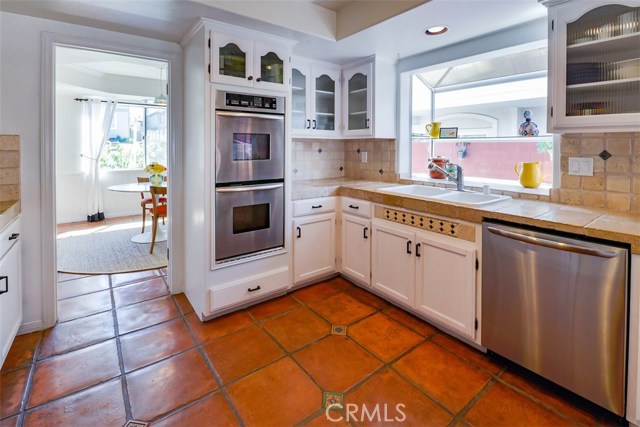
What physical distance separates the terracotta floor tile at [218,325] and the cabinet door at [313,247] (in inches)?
23.4

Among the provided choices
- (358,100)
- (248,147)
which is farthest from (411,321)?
(358,100)

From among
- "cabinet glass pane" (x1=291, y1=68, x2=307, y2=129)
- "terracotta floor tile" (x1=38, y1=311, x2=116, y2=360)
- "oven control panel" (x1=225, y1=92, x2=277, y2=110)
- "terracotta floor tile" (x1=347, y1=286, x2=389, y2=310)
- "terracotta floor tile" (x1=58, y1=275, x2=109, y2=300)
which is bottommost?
"terracotta floor tile" (x1=38, y1=311, x2=116, y2=360)

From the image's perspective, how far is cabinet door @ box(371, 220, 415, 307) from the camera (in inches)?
100

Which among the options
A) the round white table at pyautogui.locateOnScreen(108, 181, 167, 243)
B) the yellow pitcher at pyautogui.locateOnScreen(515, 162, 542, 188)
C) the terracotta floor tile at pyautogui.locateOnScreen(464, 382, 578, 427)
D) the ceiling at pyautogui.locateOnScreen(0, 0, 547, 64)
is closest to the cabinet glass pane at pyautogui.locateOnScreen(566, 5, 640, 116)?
the ceiling at pyautogui.locateOnScreen(0, 0, 547, 64)

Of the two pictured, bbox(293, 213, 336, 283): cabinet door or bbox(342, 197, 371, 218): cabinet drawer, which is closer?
bbox(342, 197, 371, 218): cabinet drawer

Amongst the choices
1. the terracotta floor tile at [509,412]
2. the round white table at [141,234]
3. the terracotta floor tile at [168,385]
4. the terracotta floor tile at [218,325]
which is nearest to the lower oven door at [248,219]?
the terracotta floor tile at [218,325]

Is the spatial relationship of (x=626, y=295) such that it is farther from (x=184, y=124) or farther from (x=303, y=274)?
(x=184, y=124)

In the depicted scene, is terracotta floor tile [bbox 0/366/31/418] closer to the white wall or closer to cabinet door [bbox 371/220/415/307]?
the white wall

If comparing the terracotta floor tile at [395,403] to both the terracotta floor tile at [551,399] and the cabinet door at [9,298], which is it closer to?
the terracotta floor tile at [551,399]

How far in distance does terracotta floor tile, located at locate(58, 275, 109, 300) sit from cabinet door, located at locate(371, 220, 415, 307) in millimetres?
2527

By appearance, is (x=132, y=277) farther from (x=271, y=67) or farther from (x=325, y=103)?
(x=325, y=103)

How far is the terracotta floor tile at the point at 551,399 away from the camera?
164 centimetres

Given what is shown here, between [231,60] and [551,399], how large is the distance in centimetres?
287

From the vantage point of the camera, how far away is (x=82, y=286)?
3.20 meters
